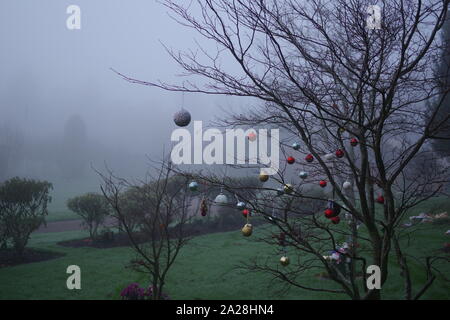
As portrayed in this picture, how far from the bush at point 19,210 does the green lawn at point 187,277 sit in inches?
30.1

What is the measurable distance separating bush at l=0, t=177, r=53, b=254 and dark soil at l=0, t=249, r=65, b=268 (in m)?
0.12

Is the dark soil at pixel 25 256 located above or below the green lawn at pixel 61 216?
below

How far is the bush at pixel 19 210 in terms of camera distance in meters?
6.35

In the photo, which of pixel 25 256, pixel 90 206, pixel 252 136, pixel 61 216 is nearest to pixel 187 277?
pixel 252 136

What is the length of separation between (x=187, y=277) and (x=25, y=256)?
3.59m

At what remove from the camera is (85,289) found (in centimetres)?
445

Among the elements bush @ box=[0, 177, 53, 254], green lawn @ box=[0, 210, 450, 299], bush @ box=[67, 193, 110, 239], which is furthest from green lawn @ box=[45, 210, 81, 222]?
bush @ box=[0, 177, 53, 254]

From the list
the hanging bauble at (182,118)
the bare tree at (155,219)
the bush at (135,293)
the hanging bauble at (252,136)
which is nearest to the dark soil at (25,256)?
the bare tree at (155,219)

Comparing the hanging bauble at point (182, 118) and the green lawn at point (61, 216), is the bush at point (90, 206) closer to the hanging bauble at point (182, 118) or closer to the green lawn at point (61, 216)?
the green lawn at point (61, 216)

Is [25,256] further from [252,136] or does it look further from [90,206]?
[252,136]

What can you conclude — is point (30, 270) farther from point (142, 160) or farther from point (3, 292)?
point (142, 160)

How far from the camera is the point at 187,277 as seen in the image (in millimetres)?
4961

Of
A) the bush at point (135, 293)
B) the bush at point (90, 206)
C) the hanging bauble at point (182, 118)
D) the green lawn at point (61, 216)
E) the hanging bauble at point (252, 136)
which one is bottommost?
the green lawn at point (61, 216)
